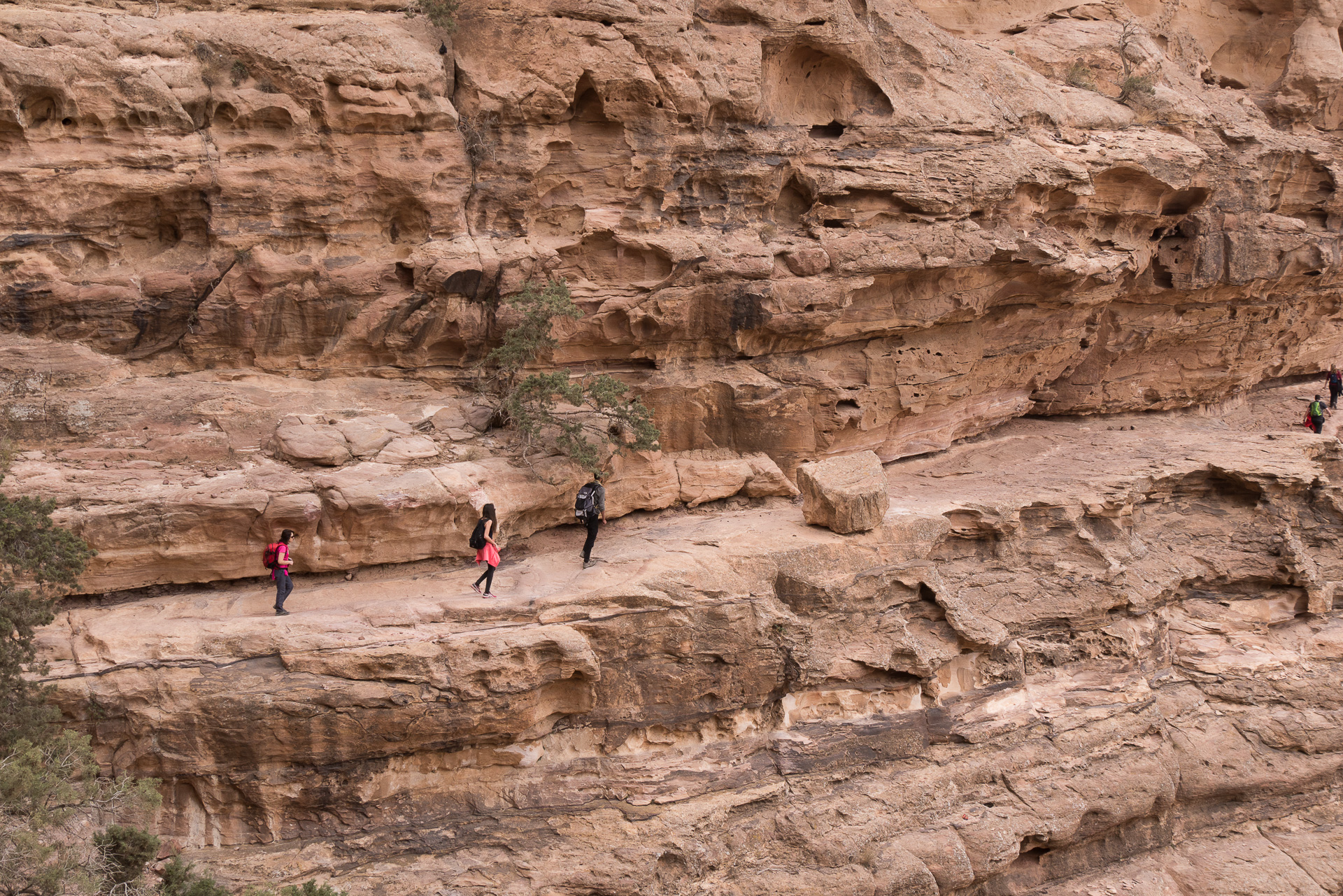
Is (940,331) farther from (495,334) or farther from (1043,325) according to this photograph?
(495,334)

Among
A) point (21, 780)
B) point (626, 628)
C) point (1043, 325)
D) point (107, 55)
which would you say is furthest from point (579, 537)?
point (1043, 325)

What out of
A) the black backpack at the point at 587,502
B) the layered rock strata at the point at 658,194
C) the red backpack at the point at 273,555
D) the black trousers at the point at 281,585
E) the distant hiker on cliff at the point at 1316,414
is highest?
the layered rock strata at the point at 658,194

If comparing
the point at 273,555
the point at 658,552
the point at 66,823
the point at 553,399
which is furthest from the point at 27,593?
the point at 658,552

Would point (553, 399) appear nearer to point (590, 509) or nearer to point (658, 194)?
point (590, 509)

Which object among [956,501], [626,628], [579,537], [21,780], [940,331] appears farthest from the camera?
[940,331]

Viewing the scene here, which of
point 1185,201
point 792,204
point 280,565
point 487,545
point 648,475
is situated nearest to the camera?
point 280,565

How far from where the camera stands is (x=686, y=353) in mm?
16172

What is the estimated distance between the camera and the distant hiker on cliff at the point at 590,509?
13.4m

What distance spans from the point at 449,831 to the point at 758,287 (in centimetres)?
856

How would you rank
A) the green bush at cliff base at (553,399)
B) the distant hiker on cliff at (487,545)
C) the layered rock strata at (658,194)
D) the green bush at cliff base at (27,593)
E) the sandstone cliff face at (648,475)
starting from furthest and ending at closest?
the green bush at cliff base at (553,399) < the layered rock strata at (658,194) < the distant hiker on cliff at (487,545) < the sandstone cliff face at (648,475) < the green bush at cliff base at (27,593)

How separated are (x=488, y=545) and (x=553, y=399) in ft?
9.83

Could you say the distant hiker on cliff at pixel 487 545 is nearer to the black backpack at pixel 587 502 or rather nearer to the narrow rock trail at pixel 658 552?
the narrow rock trail at pixel 658 552

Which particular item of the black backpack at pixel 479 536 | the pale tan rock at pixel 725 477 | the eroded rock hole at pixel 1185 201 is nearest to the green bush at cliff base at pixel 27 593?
the black backpack at pixel 479 536

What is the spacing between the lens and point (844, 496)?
13992 mm
